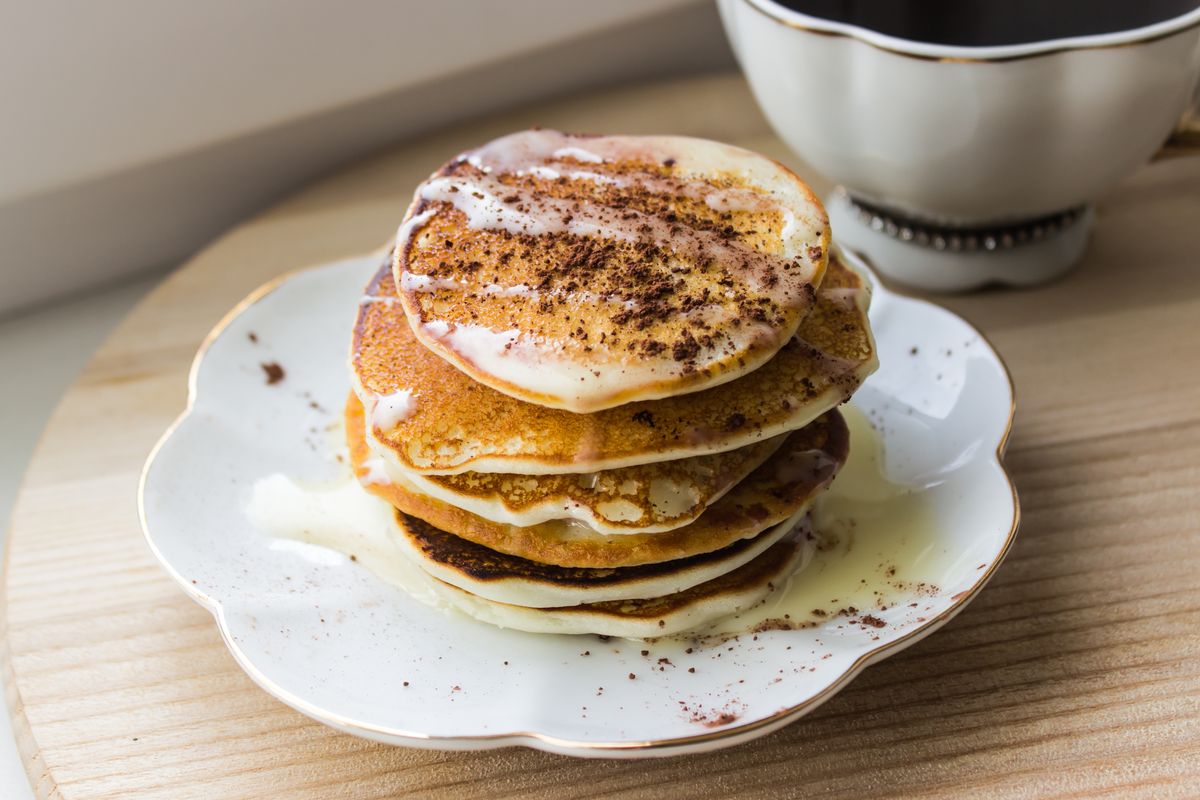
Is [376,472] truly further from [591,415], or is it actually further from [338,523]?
[591,415]

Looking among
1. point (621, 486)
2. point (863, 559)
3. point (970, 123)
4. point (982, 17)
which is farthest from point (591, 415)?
point (982, 17)

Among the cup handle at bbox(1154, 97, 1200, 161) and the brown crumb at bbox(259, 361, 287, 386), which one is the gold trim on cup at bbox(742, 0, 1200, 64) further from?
the brown crumb at bbox(259, 361, 287, 386)

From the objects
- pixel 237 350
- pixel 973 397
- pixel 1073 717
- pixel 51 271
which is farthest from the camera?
pixel 51 271

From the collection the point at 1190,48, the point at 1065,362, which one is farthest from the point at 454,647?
the point at 1190,48

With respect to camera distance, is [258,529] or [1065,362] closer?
[258,529]

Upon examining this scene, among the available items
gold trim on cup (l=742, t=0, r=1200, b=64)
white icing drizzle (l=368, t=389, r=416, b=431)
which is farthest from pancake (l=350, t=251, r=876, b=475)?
gold trim on cup (l=742, t=0, r=1200, b=64)

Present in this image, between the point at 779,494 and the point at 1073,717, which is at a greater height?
the point at 779,494

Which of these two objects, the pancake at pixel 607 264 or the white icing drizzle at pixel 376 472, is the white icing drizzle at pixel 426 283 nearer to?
the pancake at pixel 607 264

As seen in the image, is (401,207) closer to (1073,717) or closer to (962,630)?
(962,630)
